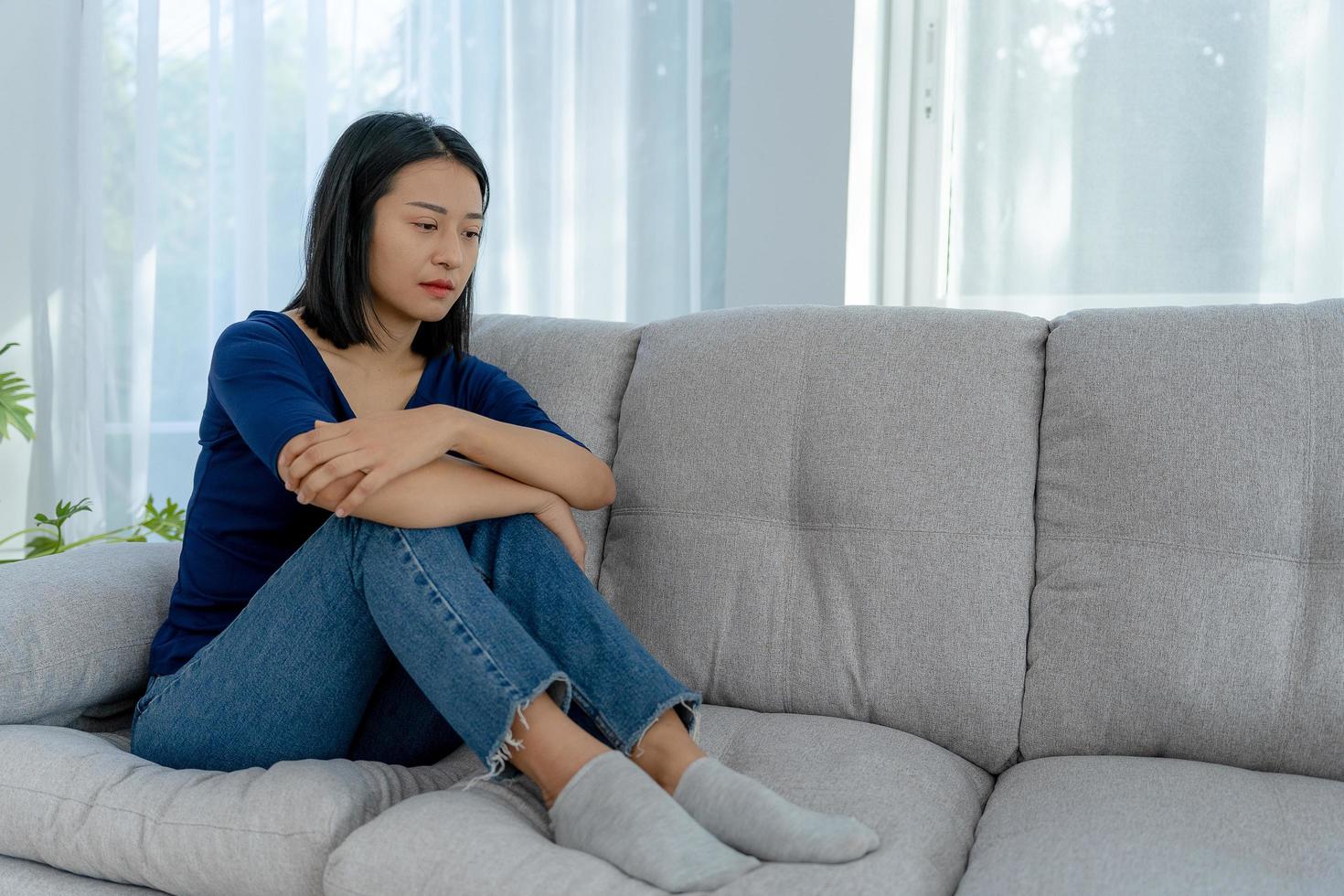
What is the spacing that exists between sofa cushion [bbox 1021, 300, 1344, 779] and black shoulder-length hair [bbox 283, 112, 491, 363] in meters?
0.91

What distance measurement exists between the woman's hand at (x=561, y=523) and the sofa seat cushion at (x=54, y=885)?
0.57 metres

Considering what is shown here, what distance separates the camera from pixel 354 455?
3.98 feet

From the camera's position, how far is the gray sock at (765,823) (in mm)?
1044

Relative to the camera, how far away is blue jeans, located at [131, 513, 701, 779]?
1146 mm

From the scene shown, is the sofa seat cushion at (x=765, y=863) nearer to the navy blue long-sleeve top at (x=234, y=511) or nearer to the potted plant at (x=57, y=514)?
the navy blue long-sleeve top at (x=234, y=511)

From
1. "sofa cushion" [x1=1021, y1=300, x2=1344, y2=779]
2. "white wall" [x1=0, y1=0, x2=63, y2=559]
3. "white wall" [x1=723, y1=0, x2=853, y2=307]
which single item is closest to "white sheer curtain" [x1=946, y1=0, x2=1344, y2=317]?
"white wall" [x1=723, y1=0, x2=853, y2=307]

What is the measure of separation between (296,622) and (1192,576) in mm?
1035

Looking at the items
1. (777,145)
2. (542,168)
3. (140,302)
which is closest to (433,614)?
(777,145)

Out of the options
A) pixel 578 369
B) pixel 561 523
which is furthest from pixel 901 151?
pixel 561 523

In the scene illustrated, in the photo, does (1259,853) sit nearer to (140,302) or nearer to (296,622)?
(296,622)

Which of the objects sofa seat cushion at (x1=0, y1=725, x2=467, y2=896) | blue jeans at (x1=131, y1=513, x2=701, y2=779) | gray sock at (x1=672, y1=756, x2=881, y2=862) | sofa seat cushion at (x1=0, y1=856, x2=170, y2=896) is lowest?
sofa seat cushion at (x1=0, y1=856, x2=170, y2=896)

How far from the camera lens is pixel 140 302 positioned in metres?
2.98

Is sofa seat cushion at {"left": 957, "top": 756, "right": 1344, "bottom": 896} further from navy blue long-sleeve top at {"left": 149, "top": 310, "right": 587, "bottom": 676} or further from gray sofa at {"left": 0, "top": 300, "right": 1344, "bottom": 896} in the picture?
navy blue long-sleeve top at {"left": 149, "top": 310, "right": 587, "bottom": 676}

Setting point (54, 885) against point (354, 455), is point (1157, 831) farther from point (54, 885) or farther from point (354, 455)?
point (54, 885)
